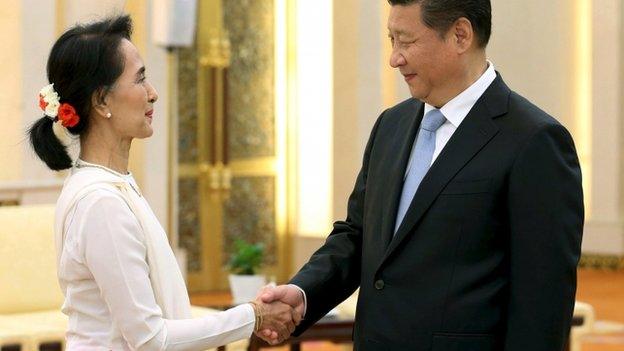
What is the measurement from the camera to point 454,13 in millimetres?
2719

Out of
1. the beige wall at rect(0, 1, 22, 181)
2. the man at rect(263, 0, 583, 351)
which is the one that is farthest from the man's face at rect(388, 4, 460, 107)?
the beige wall at rect(0, 1, 22, 181)

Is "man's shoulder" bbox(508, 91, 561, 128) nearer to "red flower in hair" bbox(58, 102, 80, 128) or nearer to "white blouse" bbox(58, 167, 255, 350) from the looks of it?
"white blouse" bbox(58, 167, 255, 350)

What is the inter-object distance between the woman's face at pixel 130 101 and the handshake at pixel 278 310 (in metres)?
0.52

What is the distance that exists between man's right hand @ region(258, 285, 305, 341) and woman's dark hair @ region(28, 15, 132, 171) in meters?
0.61

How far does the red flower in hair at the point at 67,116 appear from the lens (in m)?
→ 2.70

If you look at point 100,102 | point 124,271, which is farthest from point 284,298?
point 100,102

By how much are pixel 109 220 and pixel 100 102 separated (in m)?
0.31

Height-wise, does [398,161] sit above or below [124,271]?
above

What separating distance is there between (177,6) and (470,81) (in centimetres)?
643

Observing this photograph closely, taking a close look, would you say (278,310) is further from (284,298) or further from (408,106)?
(408,106)

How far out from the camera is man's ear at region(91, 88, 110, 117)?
8.91ft

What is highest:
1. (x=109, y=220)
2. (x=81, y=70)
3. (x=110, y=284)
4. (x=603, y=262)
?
(x=81, y=70)

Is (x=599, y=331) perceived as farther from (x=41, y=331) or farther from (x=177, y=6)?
(x=41, y=331)

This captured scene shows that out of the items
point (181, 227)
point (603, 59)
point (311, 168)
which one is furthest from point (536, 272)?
point (603, 59)
